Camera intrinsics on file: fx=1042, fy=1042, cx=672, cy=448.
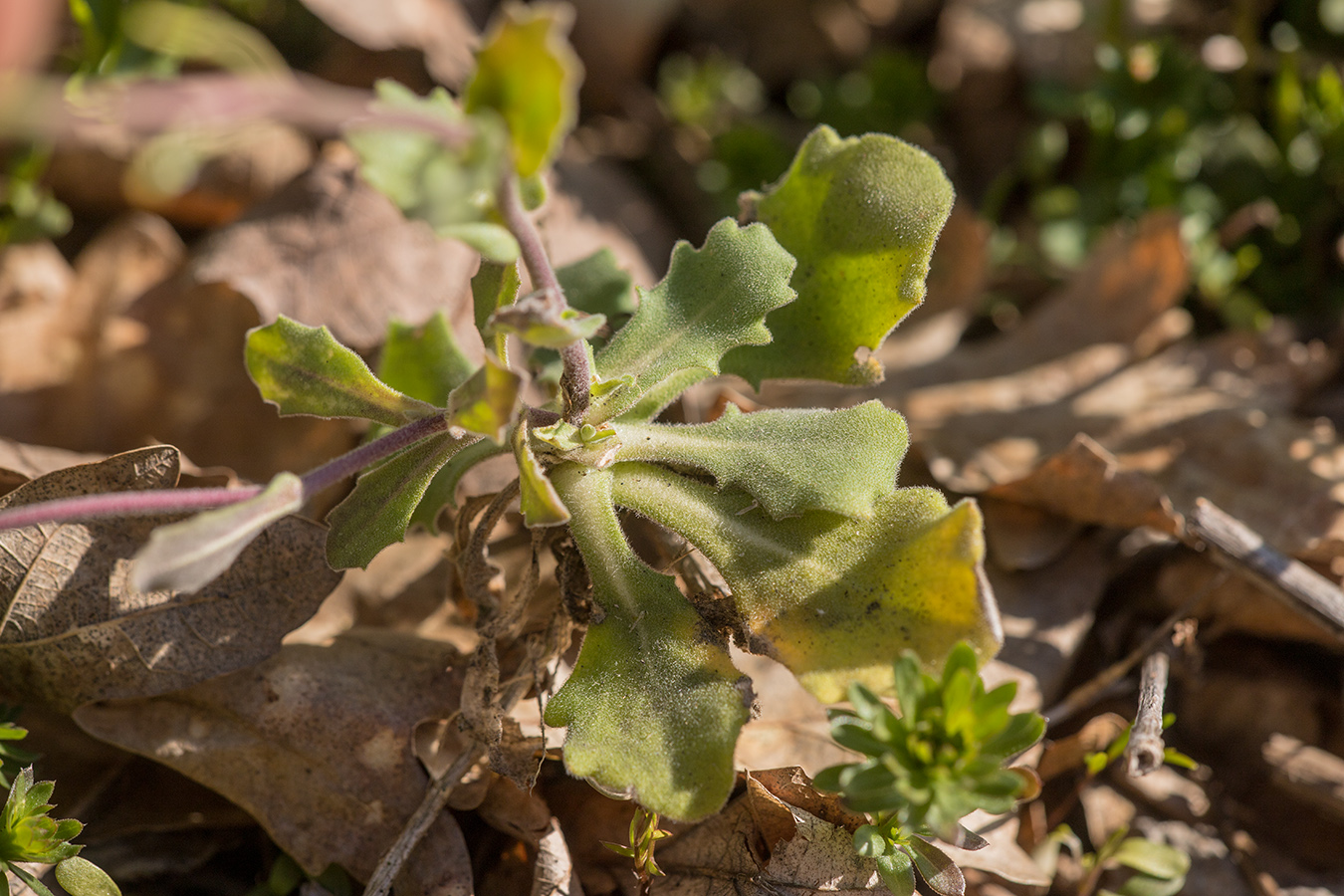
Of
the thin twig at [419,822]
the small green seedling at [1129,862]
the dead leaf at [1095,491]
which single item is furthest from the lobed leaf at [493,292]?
the small green seedling at [1129,862]

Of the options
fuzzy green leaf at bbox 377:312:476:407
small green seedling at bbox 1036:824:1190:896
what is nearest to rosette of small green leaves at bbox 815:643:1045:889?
small green seedling at bbox 1036:824:1190:896

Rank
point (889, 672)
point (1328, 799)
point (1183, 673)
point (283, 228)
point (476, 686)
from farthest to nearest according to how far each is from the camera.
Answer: point (283, 228)
point (1183, 673)
point (1328, 799)
point (476, 686)
point (889, 672)

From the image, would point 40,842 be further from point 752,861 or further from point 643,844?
point 752,861

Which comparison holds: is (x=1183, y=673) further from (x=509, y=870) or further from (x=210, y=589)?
(x=210, y=589)

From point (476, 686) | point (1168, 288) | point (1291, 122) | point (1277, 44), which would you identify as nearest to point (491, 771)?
point (476, 686)

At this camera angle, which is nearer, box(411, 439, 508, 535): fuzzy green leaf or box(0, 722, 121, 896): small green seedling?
box(0, 722, 121, 896): small green seedling

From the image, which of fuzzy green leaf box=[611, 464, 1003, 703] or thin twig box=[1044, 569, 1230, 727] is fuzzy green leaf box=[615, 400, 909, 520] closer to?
fuzzy green leaf box=[611, 464, 1003, 703]

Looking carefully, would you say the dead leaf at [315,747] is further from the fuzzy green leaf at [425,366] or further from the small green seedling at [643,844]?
the fuzzy green leaf at [425,366]
